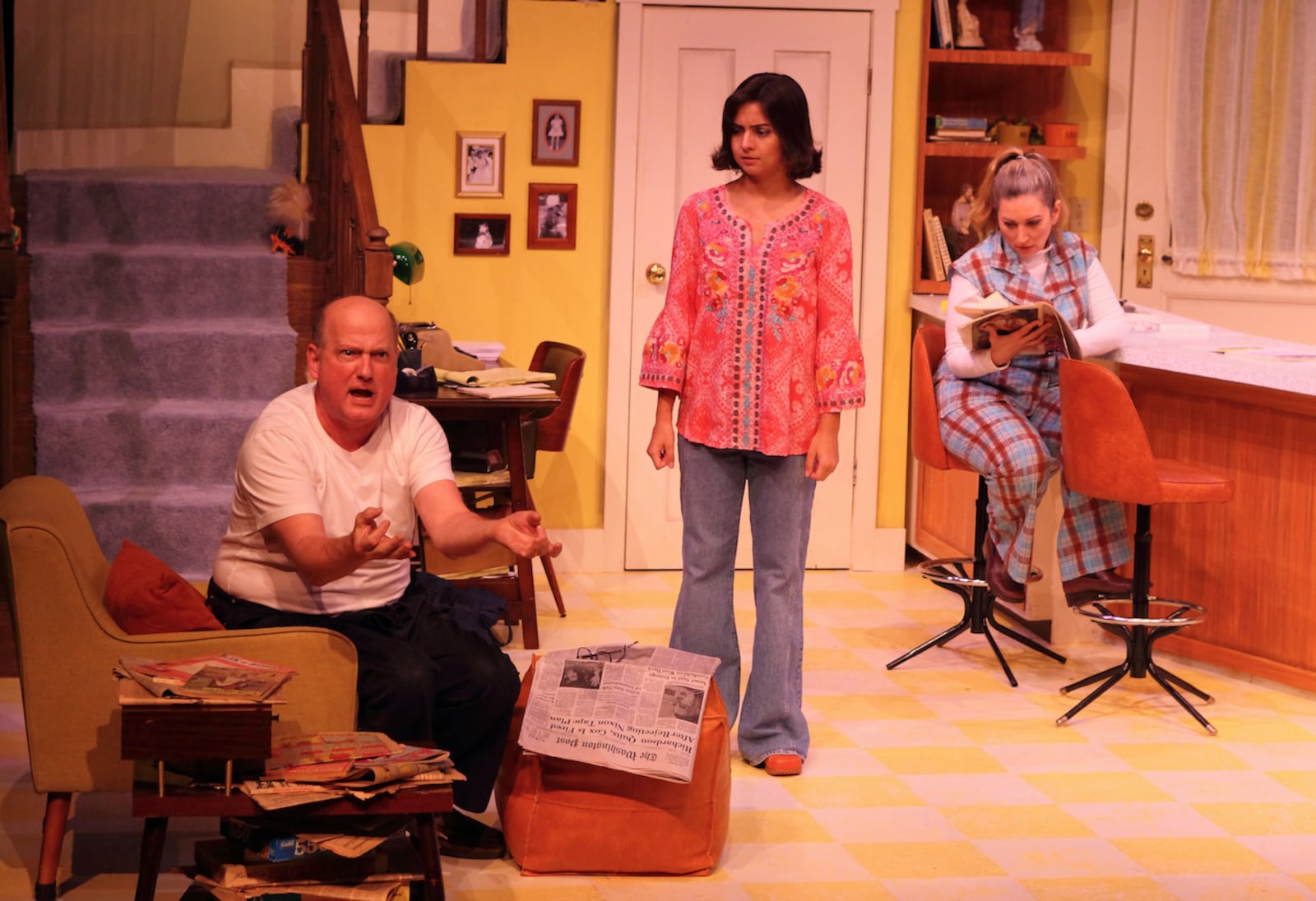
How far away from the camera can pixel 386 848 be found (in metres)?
3.00

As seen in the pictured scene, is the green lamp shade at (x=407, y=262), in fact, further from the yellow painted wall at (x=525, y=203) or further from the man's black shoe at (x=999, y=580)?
the man's black shoe at (x=999, y=580)

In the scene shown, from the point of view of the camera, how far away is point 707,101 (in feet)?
20.6

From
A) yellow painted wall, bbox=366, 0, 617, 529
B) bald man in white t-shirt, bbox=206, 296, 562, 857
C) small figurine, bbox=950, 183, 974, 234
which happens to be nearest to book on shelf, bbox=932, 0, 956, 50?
small figurine, bbox=950, 183, 974, 234

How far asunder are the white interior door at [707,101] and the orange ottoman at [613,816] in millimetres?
3065

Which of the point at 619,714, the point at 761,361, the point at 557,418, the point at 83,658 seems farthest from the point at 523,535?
the point at 557,418

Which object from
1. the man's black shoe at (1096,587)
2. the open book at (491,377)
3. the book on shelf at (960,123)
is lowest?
the man's black shoe at (1096,587)

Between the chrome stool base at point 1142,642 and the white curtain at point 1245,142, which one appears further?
the white curtain at point 1245,142

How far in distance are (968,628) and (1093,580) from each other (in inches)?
20.4

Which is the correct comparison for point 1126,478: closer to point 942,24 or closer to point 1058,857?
point 1058,857

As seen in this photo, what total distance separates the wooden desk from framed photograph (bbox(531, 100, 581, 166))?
1.36 metres

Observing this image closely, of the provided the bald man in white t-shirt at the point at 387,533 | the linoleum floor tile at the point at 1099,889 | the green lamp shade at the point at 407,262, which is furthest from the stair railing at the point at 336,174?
the linoleum floor tile at the point at 1099,889

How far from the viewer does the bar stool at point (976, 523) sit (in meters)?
4.85

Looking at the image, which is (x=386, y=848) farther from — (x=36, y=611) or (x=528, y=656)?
(x=528, y=656)

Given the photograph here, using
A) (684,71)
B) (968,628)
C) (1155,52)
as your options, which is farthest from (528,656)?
(1155,52)
